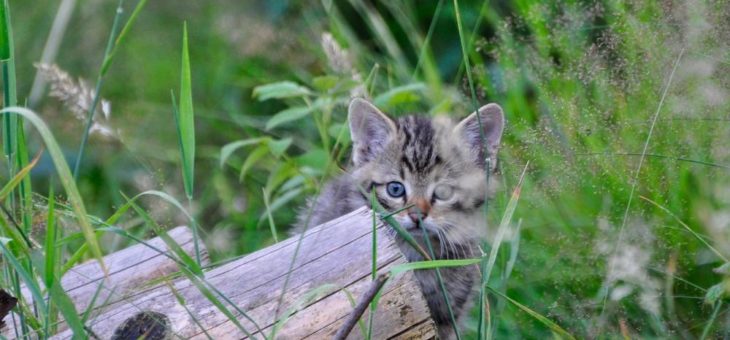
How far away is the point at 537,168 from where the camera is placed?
268 centimetres

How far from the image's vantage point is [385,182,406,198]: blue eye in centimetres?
331

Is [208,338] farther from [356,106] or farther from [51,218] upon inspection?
[356,106]

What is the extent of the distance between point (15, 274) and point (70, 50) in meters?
3.31

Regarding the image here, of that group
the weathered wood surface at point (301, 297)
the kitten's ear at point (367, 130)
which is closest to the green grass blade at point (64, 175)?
the weathered wood surface at point (301, 297)

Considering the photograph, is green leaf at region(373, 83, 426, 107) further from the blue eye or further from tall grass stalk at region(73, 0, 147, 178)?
tall grass stalk at region(73, 0, 147, 178)

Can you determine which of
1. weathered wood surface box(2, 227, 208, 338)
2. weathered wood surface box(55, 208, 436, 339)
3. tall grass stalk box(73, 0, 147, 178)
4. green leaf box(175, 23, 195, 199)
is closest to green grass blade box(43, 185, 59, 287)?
weathered wood surface box(55, 208, 436, 339)

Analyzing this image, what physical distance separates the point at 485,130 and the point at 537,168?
2.09ft

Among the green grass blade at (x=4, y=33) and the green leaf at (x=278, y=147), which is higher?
the green grass blade at (x=4, y=33)

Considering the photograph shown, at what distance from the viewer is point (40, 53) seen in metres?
5.28

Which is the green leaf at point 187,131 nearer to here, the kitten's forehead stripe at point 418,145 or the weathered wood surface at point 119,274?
the weathered wood surface at point 119,274

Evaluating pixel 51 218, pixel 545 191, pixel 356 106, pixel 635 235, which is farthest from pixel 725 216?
pixel 51 218

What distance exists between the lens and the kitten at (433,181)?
3.17 m

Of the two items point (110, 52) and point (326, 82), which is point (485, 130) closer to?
point (326, 82)

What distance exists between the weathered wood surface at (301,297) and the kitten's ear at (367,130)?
97 centimetres
